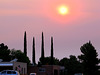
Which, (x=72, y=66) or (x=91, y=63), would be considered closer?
(x=91, y=63)

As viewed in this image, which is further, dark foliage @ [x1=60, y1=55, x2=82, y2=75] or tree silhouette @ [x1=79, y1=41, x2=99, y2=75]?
dark foliage @ [x1=60, y1=55, x2=82, y2=75]

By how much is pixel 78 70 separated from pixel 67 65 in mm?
10411

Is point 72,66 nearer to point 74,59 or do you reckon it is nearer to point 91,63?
point 74,59

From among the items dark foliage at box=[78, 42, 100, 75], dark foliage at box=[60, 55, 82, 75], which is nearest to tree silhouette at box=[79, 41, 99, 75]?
dark foliage at box=[78, 42, 100, 75]

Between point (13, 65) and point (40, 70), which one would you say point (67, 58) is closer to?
point (40, 70)

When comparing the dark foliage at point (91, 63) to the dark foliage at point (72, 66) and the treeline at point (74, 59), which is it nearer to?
the treeline at point (74, 59)

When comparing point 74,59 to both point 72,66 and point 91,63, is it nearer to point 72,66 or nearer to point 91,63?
point 72,66

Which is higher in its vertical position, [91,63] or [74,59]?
[74,59]

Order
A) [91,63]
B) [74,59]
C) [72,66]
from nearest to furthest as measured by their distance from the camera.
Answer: [91,63] < [72,66] < [74,59]

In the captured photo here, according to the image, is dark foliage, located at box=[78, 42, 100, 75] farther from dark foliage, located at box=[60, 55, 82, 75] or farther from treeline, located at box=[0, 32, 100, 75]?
dark foliage, located at box=[60, 55, 82, 75]

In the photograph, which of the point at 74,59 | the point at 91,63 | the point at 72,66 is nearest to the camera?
the point at 91,63

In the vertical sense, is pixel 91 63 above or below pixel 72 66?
below

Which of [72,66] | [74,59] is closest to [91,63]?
[72,66]

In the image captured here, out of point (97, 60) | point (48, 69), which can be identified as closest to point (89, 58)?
point (97, 60)
